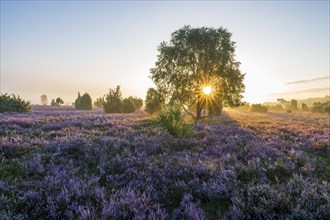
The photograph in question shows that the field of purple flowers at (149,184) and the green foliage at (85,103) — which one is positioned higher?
the green foliage at (85,103)

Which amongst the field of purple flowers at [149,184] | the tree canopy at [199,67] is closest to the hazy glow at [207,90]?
the tree canopy at [199,67]

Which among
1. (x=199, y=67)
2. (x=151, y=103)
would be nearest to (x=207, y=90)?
(x=199, y=67)

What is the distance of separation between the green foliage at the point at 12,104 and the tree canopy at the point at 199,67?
1515 centimetres

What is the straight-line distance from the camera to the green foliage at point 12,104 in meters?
25.0

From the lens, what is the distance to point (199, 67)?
91.2 ft

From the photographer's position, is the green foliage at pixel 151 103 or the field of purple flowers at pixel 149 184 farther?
the green foliage at pixel 151 103

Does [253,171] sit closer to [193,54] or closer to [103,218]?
[103,218]

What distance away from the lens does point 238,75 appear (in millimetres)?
28297

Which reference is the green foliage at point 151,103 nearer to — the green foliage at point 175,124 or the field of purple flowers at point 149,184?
the green foliage at point 175,124

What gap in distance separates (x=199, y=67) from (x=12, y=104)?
2044cm

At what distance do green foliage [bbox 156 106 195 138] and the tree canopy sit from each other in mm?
14385

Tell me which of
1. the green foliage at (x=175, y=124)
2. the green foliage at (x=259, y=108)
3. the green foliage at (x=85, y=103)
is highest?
the green foliage at (x=85, y=103)

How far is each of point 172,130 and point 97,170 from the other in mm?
6005

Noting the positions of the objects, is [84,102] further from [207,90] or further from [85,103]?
[207,90]
